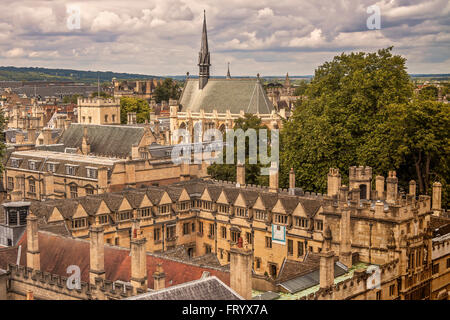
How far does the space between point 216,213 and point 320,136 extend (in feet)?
32.6

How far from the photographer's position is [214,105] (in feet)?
296

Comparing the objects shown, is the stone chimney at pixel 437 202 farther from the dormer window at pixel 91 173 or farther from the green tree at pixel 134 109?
the green tree at pixel 134 109

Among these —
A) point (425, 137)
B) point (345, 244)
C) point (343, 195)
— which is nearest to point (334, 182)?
point (343, 195)

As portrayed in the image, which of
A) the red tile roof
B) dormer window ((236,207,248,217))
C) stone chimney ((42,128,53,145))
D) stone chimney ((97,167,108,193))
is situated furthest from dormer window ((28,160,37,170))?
the red tile roof

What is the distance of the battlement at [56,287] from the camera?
2522 cm

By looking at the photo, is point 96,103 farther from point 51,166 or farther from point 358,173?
point 358,173

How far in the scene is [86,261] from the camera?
29594 millimetres

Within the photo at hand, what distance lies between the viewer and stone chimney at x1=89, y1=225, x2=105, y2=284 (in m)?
26.3

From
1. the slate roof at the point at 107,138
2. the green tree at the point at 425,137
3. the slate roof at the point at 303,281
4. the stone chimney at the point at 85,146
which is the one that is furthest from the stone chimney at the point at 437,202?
the stone chimney at the point at 85,146

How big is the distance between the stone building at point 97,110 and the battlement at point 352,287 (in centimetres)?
4973

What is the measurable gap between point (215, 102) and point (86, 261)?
206 feet

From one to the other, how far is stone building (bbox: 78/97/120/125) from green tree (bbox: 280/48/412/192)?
29.6 metres

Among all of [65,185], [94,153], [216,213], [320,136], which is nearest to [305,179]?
[320,136]
